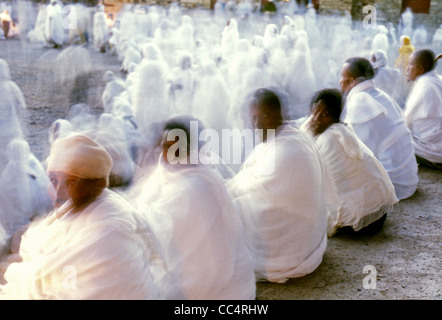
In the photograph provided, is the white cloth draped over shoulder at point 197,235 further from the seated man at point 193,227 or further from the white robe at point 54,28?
the white robe at point 54,28

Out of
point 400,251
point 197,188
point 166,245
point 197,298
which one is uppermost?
point 197,188

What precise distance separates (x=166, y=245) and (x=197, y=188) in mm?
288

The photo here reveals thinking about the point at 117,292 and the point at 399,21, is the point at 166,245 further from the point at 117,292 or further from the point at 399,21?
the point at 399,21

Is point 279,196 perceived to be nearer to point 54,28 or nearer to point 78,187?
point 78,187

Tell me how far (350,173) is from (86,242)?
6.82 ft

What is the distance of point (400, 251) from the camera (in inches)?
131

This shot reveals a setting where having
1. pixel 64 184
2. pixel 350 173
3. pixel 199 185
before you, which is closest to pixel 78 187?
pixel 64 184

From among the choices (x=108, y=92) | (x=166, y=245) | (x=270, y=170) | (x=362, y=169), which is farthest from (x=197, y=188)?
(x=108, y=92)

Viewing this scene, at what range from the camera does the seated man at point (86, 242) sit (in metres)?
1.81

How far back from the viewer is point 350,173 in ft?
11.3

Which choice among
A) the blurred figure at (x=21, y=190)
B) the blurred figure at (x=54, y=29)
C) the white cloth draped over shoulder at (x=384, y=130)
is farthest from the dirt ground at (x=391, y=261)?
the blurred figure at (x=54, y=29)

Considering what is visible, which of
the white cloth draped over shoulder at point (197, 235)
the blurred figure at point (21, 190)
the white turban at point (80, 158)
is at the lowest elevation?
the blurred figure at point (21, 190)
